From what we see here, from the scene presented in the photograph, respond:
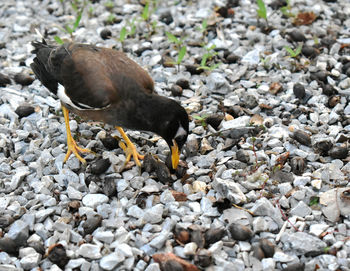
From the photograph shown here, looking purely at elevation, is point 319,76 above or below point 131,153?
above

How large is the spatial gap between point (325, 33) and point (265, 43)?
742 mm

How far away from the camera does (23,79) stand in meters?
5.75

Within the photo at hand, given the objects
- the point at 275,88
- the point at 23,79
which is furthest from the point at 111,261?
the point at 23,79

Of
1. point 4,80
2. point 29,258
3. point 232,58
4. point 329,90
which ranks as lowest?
point 4,80

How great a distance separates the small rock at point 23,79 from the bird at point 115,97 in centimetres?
110

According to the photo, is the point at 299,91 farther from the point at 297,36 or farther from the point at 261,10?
the point at 261,10

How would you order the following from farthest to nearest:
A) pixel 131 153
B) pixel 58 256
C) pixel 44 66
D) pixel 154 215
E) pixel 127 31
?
pixel 127 31 → pixel 44 66 → pixel 131 153 → pixel 154 215 → pixel 58 256

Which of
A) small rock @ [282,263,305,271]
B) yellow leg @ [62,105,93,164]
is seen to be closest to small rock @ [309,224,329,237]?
small rock @ [282,263,305,271]

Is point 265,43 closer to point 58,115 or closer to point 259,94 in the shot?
point 259,94

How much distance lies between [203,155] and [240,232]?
112 cm

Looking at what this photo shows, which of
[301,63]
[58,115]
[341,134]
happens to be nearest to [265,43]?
Answer: [301,63]

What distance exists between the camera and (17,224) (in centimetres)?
385

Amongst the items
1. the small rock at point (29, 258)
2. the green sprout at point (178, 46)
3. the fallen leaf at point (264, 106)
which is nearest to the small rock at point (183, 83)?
the green sprout at point (178, 46)

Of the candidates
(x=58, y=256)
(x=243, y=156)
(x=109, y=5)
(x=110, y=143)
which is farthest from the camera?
(x=109, y=5)
